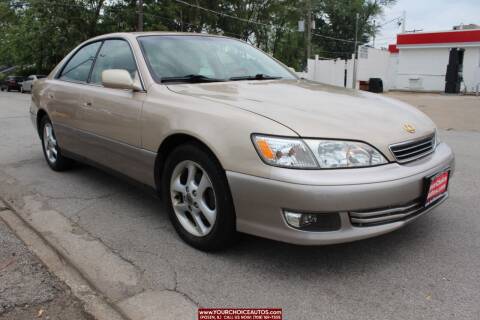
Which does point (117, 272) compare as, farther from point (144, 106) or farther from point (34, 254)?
point (144, 106)

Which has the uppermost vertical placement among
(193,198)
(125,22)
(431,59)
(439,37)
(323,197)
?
(125,22)

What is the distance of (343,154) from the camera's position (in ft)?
8.59

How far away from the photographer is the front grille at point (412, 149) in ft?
9.19

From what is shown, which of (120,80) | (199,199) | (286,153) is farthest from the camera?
(120,80)

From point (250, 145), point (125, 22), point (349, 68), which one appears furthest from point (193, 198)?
point (125, 22)

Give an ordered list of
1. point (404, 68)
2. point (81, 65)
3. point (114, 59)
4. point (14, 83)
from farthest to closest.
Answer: point (14, 83)
point (404, 68)
point (81, 65)
point (114, 59)

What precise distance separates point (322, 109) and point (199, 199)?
1.00 m

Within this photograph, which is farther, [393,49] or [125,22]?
[125,22]

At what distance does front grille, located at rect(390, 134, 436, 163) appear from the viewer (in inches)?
110

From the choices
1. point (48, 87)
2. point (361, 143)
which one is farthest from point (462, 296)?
point (48, 87)

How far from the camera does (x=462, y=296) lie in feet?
8.27

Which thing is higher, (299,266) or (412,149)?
(412,149)

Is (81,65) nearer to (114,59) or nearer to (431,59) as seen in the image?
(114,59)

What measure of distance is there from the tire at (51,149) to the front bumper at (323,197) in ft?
10.5
